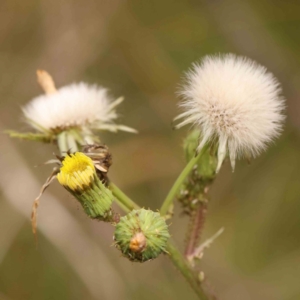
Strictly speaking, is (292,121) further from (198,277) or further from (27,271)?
(27,271)

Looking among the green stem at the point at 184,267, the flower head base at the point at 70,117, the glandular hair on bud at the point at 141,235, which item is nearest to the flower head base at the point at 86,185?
the glandular hair on bud at the point at 141,235

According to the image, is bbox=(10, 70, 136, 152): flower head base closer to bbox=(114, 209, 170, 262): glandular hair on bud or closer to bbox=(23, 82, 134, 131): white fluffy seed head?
bbox=(23, 82, 134, 131): white fluffy seed head

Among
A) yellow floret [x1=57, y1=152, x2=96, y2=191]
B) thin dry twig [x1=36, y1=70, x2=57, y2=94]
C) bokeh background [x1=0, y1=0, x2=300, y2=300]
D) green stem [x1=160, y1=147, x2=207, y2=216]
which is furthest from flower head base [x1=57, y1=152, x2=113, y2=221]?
bokeh background [x1=0, y1=0, x2=300, y2=300]

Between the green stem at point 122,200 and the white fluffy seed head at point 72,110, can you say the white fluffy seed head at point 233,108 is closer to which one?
the green stem at point 122,200

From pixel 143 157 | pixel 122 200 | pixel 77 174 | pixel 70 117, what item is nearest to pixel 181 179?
pixel 122 200

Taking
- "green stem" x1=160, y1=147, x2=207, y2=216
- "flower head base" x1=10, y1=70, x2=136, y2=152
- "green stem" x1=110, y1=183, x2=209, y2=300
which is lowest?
"green stem" x1=110, y1=183, x2=209, y2=300

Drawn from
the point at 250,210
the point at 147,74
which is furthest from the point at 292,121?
the point at 147,74
